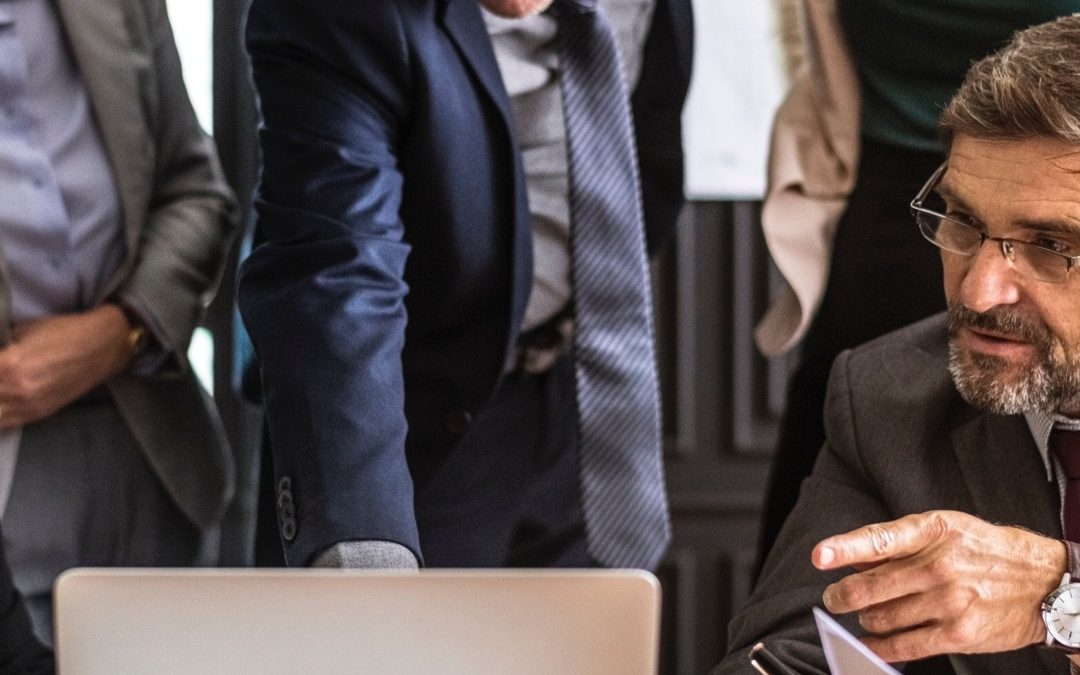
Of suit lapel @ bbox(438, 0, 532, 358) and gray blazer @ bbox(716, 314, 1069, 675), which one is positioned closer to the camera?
gray blazer @ bbox(716, 314, 1069, 675)

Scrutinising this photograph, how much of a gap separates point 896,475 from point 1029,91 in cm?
43

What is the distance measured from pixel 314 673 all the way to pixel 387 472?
A: 57 cm

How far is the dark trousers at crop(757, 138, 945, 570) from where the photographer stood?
2014mm

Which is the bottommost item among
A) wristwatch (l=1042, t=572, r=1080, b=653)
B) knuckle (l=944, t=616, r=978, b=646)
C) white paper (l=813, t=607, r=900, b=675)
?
wristwatch (l=1042, t=572, r=1080, b=653)

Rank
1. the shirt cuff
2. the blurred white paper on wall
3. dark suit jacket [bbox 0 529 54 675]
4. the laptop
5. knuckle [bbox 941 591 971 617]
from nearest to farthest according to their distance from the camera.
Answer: the laptop, knuckle [bbox 941 591 971 617], the shirt cuff, dark suit jacket [bbox 0 529 54 675], the blurred white paper on wall

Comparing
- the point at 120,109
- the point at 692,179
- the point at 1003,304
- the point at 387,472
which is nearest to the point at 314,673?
the point at 387,472

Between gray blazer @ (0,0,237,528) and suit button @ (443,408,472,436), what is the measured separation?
1.61ft

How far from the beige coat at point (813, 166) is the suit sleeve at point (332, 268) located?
2.03ft

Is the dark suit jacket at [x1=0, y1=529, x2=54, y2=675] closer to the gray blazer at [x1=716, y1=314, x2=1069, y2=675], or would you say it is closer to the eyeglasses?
the gray blazer at [x1=716, y1=314, x2=1069, y2=675]

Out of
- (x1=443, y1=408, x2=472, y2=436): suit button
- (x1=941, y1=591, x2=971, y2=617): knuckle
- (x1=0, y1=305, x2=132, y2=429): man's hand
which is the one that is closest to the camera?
(x1=941, y1=591, x2=971, y2=617): knuckle

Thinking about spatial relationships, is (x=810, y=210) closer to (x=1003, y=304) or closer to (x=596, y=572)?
(x=1003, y=304)

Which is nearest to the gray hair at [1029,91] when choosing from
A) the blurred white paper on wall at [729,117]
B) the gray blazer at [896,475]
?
the gray blazer at [896,475]

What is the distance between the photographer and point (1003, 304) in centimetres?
146

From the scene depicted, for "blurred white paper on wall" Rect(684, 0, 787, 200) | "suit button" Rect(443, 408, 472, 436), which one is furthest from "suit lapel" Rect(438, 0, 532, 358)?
"blurred white paper on wall" Rect(684, 0, 787, 200)
